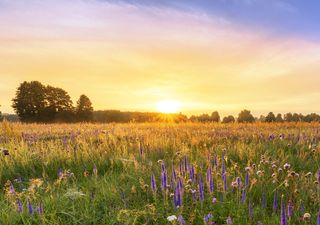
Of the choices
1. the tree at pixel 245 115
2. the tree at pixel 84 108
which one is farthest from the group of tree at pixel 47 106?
the tree at pixel 245 115

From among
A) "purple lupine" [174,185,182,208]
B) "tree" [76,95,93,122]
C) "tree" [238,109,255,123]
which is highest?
"tree" [76,95,93,122]

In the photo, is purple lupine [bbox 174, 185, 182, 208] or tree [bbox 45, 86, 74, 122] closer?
purple lupine [bbox 174, 185, 182, 208]

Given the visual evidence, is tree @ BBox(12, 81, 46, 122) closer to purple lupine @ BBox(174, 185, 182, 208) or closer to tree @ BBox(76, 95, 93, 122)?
tree @ BBox(76, 95, 93, 122)

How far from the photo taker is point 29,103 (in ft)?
195

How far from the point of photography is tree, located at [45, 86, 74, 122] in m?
58.3

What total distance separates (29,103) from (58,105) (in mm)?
4243

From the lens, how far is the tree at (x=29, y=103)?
2320 inches

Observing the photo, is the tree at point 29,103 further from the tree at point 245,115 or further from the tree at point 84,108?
the tree at point 245,115

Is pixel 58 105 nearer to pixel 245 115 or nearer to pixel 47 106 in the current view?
pixel 47 106

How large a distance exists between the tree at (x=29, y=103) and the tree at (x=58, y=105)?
2.88ft

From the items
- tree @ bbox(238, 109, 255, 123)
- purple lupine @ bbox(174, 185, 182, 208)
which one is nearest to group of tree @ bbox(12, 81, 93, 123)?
tree @ bbox(238, 109, 255, 123)

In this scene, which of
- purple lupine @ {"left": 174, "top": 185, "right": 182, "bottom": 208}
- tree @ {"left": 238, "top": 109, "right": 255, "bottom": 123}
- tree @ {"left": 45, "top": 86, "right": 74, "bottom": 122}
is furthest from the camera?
tree @ {"left": 45, "top": 86, "right": 74, "bottom": 122}

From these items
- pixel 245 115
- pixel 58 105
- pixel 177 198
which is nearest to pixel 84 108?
pixel 58 105

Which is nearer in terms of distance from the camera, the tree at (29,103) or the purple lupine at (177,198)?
the purple lupine at (177,198)
